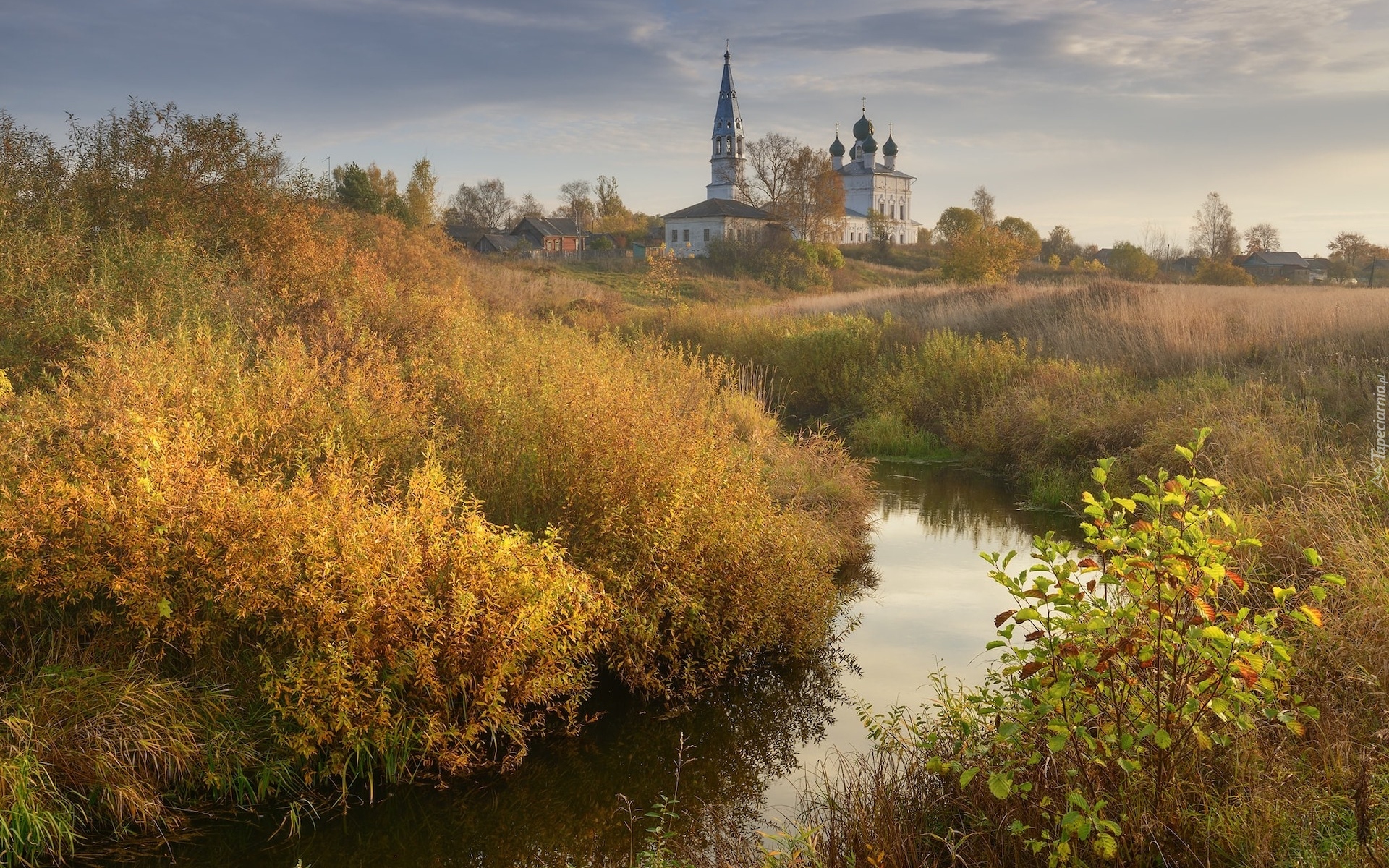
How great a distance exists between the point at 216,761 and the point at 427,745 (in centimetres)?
108

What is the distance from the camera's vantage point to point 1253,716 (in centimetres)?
478

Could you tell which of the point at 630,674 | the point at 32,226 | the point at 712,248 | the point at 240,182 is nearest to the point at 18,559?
the point at 630,674

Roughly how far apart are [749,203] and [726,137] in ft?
49.2

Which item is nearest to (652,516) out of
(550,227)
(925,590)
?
(925,590)

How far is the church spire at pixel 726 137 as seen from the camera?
89.1 m

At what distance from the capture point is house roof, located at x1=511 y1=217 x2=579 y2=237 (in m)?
69.9

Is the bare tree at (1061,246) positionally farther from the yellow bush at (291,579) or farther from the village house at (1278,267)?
the yellow bush at (291,579)

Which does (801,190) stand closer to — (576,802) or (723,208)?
(723,208)

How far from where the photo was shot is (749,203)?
256ft

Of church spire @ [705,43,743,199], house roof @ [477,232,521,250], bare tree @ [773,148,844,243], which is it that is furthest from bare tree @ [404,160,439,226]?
church spire @ [705,43,743,199]

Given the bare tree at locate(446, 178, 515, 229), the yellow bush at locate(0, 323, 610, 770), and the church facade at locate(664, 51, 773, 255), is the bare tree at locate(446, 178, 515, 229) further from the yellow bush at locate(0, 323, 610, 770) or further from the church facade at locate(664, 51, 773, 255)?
the yellow bush at locate(0, 323, 610, 770)

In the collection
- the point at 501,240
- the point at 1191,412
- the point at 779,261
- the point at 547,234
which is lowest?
the point at 1191,412

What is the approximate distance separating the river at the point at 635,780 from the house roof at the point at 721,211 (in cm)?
6184

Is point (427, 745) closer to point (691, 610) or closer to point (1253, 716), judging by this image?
point (691, 610)
